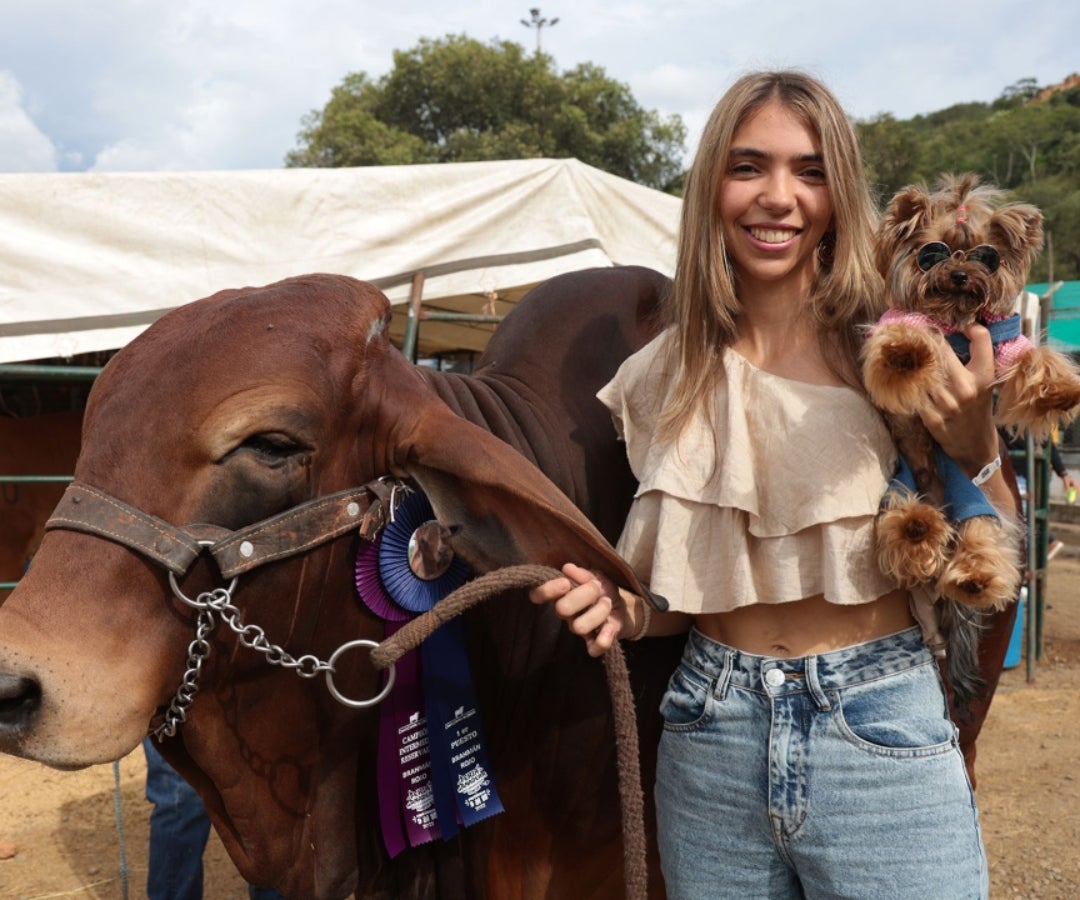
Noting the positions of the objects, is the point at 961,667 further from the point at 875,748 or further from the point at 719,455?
the point at 719,455

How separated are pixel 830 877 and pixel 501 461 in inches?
37.7

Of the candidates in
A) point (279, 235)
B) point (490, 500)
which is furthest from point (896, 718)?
point (279, 235)

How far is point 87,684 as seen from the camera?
A: 1.47 m

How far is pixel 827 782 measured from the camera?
1.65m

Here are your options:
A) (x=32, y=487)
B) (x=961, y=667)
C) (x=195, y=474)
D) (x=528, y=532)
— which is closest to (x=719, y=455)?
(x=528, y=532)

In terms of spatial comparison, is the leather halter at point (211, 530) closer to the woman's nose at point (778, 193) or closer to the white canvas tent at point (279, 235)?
the woman's nose at point (778, 193)

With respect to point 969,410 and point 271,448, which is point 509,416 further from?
point 969,410

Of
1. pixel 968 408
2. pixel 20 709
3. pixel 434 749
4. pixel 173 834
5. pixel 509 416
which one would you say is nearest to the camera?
pixel 20 709

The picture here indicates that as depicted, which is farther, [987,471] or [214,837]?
[214,837]

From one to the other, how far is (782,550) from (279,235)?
4.41 m

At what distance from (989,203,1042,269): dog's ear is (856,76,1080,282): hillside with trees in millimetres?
28506

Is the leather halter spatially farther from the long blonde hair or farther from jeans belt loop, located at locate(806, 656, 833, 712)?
jeans belt loop, located at locate(806, 656, 833, 712)

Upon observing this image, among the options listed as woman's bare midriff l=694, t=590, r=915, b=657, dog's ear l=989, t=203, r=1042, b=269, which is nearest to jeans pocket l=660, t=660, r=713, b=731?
woman's bare midriff l=694, t=590, r=915, b=657

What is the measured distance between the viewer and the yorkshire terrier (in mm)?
1684
